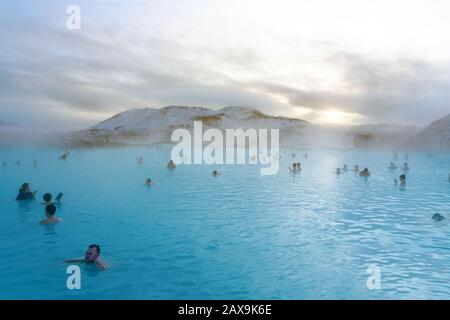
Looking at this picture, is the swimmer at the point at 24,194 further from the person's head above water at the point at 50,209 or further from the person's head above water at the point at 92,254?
the person's head above water at the point at 92,254

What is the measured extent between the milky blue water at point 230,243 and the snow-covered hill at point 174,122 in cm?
8809

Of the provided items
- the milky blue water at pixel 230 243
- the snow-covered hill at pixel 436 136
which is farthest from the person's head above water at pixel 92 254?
the snow-covered hill at pixel 436 136

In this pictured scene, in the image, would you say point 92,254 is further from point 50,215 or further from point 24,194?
point 24,194

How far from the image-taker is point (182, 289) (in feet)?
30.8

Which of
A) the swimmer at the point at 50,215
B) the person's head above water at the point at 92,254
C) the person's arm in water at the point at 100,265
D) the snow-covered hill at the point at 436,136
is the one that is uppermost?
the snow-covered hill at the point at 436,136

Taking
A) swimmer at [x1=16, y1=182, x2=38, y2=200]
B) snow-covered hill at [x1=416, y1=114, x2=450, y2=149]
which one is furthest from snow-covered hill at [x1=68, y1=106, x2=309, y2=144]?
swimmer at [x1=16, y1=182, x2=38, y2=200]

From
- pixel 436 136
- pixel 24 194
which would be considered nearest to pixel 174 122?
pixel 436 136

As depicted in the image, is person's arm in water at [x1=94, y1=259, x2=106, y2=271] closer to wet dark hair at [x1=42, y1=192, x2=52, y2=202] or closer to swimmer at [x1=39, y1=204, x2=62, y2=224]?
swimmer at [x1=39, y1=204, x2=62, y2=224]

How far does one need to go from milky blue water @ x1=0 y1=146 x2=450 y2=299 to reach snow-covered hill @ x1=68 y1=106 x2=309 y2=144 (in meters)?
88.1

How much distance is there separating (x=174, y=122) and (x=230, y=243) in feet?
457

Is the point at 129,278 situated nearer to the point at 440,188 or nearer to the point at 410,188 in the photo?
the point at 410,188

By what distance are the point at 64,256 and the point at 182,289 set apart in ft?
13.8

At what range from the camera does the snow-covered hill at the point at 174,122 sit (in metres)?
117

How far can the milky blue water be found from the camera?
9.46 metres
